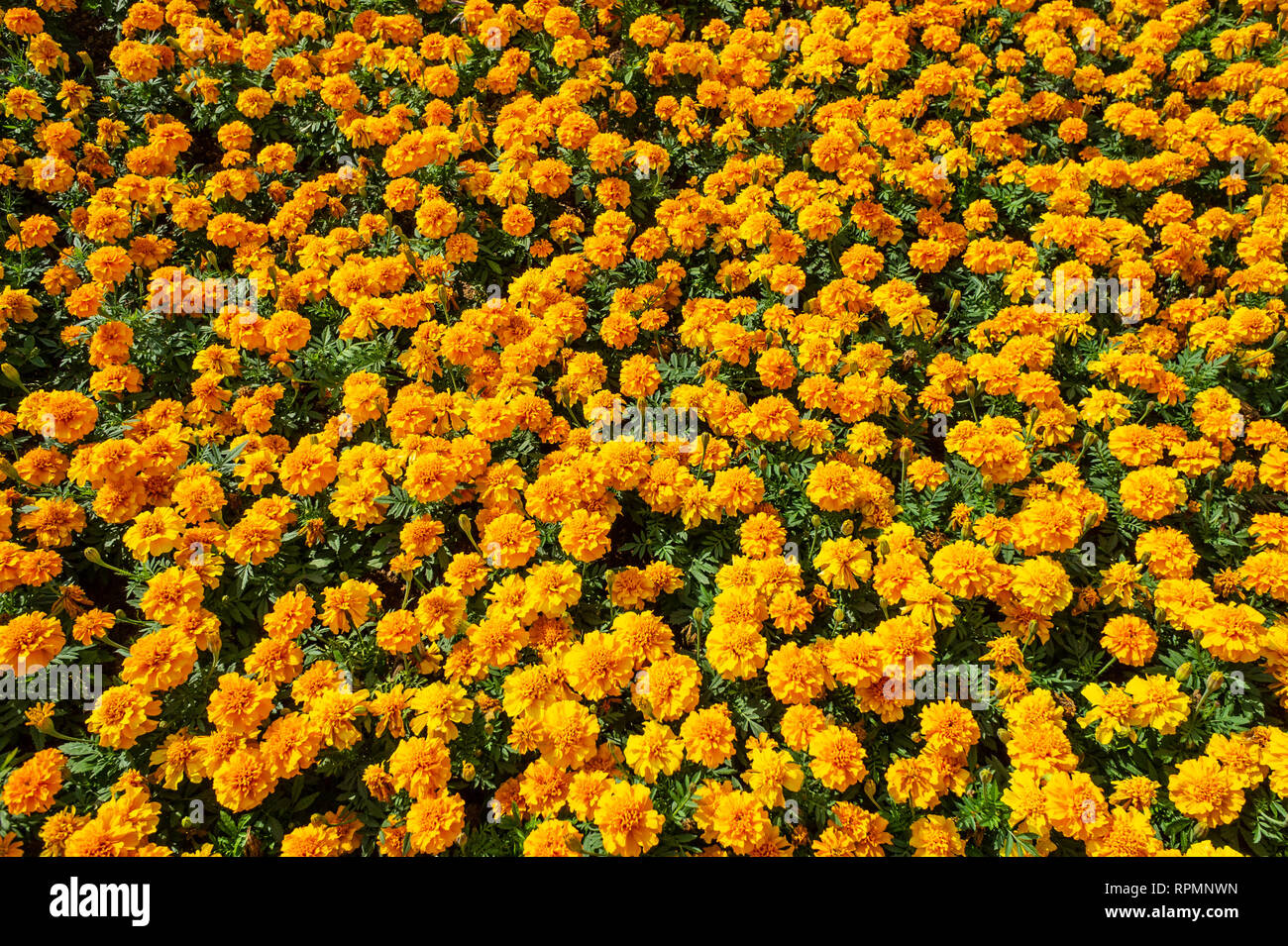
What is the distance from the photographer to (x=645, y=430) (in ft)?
14.1

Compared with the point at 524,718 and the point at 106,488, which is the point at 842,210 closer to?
the point at 524,718

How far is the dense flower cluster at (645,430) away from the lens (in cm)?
337

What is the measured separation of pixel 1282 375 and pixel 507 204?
469 centimetres

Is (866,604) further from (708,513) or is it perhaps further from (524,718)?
(524,718)

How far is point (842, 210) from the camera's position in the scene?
5281 mm

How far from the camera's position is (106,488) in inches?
156

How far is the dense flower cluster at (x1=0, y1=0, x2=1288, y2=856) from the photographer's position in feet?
11.0
